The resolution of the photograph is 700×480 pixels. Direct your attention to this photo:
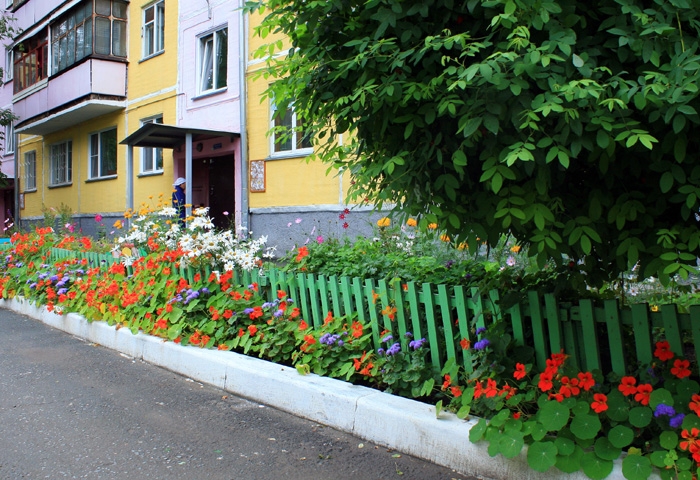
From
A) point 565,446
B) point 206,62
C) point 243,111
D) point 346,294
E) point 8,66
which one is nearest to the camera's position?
point 565,446

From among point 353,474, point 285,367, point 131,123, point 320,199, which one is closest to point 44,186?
point 131,123

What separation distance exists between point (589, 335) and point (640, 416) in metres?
0.56

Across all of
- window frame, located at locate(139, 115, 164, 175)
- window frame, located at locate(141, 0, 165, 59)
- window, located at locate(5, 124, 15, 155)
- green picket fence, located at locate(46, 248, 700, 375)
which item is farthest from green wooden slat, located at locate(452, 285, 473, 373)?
window, located at locate(5, 124, 15, 155)

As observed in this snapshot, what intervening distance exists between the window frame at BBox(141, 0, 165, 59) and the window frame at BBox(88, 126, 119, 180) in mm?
2796

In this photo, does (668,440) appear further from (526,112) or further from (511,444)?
(526,112)

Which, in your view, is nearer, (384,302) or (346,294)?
(384,302)

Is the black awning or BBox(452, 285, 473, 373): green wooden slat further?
the black awning

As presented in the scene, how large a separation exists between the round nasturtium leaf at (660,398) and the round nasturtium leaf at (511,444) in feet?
2.09

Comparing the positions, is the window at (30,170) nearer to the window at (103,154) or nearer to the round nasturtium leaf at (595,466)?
the window at (103,154)

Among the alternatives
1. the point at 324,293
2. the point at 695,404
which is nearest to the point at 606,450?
the point at 695,404

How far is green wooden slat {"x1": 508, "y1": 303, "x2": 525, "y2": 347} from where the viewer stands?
12.0 ft

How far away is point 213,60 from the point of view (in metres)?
15.1

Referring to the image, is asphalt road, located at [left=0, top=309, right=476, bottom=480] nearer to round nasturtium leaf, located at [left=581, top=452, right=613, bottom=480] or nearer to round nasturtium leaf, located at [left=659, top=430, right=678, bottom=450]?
round nasturtium leaf, located at [left=581, top=452, right=613, bottom=480]

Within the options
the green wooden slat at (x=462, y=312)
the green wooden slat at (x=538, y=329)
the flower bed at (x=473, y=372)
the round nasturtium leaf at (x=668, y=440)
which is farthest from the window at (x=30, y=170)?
the round nasturtium leaf at (x=668, y=440)
